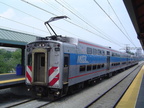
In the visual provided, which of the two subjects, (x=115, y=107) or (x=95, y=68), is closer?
(x=115, y=107)

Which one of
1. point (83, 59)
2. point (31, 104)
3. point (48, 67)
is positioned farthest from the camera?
point (83, 59)

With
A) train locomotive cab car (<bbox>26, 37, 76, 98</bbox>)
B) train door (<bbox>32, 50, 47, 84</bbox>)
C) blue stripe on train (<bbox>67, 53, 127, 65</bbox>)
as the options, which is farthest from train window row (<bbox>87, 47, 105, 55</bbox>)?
train door (<bbox>32, 50, 47, 84</bbox>)

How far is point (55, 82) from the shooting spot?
26.6 ft

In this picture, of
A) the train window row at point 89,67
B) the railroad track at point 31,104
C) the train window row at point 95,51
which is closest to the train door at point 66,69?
the railroad track at point 31,104

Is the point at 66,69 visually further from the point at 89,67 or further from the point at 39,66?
the point at 89,67

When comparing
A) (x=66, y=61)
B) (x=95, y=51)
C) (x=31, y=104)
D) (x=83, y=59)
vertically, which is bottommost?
(x=31, y=104)

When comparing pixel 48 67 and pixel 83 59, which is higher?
pixel 83 59

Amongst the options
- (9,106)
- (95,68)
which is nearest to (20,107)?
(9,106)

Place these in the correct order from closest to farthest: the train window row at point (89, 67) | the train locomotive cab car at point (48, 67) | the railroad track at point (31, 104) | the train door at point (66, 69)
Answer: the railroad track at point (31, 104)
the train locomotive cab car at point (48, 67)
the train door at point (66, 69)
the train window row at point (89, 67)

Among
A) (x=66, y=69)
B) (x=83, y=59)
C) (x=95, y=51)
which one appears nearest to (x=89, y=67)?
(x=83, y=59)

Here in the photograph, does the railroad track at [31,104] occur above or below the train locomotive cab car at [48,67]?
below

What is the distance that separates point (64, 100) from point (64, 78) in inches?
48.8

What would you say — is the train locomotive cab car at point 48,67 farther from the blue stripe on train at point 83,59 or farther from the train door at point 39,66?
the blue stripe on train at point 83,59

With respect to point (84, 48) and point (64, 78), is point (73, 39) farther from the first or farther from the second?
point (64, 78)
